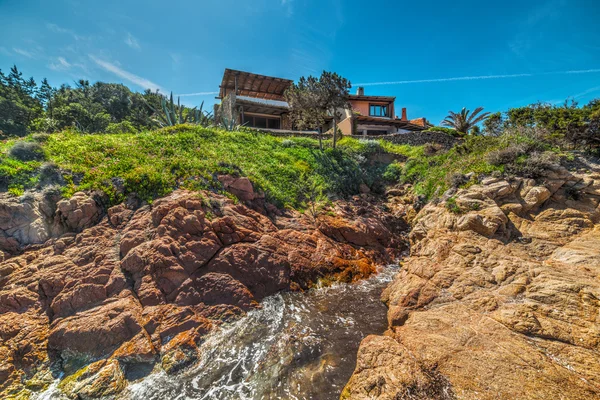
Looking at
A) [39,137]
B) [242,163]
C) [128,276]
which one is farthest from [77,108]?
[128,276]

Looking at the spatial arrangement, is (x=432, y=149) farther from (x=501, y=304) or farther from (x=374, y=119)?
(x=501, y=304)

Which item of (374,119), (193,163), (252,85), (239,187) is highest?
(252,85)

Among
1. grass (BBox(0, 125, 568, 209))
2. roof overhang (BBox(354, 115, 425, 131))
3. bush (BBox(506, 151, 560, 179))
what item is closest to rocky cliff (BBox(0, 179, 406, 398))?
grass (BBox(0, 125, 568, 209))

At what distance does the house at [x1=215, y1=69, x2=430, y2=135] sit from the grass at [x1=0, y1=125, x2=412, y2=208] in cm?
822

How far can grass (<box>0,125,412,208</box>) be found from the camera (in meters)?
10.3

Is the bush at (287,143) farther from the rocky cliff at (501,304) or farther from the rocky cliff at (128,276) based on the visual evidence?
the rocky cliff at (501,304)

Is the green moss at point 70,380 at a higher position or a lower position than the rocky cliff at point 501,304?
lower

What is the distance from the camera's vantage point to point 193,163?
12.9 m

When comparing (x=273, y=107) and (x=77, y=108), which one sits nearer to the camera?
(x=273, y=107)

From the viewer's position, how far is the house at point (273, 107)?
91.0 ft

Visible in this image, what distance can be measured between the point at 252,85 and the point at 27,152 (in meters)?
23.8

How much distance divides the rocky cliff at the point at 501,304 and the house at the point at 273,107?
1970cm

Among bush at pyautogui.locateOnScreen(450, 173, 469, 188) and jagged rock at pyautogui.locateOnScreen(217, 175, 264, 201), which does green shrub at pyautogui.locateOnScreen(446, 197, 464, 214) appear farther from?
jagged rock at pyautogui.locateOnScreen(217, 175, 264, 201)

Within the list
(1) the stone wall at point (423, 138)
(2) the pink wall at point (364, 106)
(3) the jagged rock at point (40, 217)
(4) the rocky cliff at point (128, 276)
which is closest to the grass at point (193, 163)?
(3) the jagged rock at point (40, 217)
